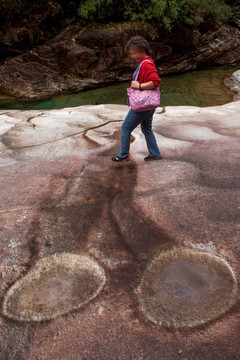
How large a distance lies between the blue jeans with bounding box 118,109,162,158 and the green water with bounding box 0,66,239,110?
556 cm

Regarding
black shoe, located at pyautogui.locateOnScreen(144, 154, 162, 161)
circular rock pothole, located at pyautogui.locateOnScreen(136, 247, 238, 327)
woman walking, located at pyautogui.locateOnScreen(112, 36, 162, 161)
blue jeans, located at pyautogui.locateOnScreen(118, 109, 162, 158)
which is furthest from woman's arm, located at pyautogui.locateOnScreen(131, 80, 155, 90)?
circular rock pothole, located at pyautogui.locateOnScreen(136, 247, 238, 327)

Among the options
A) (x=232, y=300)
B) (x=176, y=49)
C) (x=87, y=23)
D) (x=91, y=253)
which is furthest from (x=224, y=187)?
(x=176, y=49)

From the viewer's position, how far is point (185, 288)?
186 centimetres

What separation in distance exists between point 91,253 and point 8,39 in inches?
402

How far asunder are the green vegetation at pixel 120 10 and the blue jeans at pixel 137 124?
8319mm

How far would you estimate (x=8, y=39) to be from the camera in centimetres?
984

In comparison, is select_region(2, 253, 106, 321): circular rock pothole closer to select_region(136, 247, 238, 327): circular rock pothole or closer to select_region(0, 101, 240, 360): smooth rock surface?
select_region(0, 101, 240, 360): smooth rock surface

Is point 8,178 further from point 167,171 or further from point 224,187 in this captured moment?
point 224,187

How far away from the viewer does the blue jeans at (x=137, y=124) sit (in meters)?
3.21

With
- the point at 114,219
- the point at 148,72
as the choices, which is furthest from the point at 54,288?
the point at 148,72

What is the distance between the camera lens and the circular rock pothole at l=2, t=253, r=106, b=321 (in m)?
1.77

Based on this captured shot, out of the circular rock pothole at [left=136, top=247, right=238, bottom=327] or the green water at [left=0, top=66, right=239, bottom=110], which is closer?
the circular rock pothole at [left=136, top=247, right=238, bottom=327]

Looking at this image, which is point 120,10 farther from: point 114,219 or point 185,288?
point 185,288

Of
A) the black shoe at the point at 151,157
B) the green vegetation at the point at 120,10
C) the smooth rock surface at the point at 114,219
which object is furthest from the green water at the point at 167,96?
the black shoe at the point at 151,157
